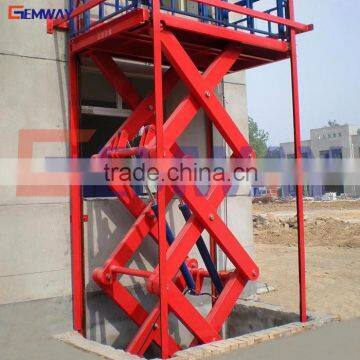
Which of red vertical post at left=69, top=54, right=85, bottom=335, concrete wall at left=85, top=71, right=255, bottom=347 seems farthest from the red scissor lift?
concrete wall at left=85, top=71, right=255, bottom=347

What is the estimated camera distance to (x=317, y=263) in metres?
13.7

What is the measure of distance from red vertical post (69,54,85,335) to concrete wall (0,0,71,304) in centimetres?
7

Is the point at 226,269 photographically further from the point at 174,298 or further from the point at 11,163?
the point at 11,163

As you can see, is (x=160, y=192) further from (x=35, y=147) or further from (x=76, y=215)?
(x=35, y=147)

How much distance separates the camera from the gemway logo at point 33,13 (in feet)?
17.5

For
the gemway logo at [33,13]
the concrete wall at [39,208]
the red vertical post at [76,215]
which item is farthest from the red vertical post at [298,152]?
the gemway logo at [33,13]

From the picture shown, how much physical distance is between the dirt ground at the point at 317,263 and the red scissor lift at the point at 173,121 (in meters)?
2.49

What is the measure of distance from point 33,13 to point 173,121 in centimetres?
191

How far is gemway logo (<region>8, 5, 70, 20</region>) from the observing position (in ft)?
17.5

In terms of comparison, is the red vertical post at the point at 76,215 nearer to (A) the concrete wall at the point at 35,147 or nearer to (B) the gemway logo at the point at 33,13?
(A) the concrete wall at the point at 35,147

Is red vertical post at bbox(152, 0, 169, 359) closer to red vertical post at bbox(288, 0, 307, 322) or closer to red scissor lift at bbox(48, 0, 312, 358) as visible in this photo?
red scissor lift at bbox(48, 0, 312, 358)

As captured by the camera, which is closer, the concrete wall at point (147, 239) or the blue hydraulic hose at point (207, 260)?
the concrete wall at point (147, 239)

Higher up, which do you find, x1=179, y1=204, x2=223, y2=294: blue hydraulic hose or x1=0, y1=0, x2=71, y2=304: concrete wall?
x1=0, y1=0, x2=71, y2=304: concrete wall

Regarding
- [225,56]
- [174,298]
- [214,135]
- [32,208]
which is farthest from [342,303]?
[32,208]
